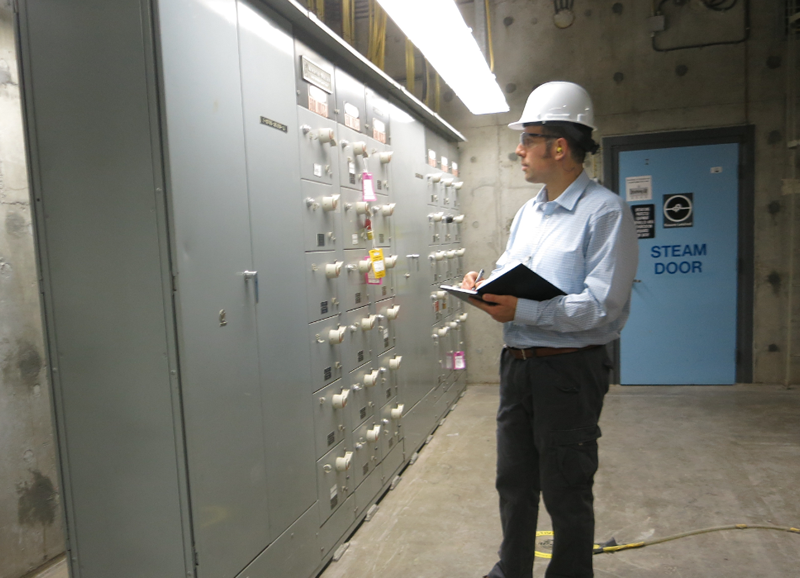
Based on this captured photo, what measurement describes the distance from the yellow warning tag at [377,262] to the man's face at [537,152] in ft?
3.49

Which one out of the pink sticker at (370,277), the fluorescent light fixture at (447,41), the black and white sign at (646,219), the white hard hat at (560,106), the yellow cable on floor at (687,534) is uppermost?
the fluorescent light fixture at (447,41)

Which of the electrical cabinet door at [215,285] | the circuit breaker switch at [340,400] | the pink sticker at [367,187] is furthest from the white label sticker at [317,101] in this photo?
the circuit breaker switch at [340,400]

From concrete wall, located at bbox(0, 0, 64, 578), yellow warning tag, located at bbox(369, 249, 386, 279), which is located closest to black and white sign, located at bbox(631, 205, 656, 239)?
yellow warning tag, located at bbox(369, 249, 386, 279)

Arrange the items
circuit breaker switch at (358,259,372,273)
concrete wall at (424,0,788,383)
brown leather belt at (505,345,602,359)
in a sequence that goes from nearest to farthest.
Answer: brown leather belt at (505,345,602,359) → circuit breaker switch at (358,259,372,273) → concrete wall at (424,0,788,383)

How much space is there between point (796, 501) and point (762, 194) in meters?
3.10

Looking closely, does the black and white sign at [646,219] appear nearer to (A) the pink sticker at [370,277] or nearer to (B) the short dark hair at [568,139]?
(A) the pink sticker at [370,277]

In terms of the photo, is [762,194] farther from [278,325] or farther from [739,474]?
[278,325]

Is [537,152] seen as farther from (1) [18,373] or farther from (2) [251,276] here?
(1) [18,373]

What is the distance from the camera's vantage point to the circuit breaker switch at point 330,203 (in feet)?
8.12

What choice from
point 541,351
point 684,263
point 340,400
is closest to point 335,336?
point 340,400

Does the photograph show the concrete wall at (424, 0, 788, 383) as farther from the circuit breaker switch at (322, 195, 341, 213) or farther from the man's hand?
the man's hand

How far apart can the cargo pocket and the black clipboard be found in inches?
17.7

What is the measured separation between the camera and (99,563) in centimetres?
177

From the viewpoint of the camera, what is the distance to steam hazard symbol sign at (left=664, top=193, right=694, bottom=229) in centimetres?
518
